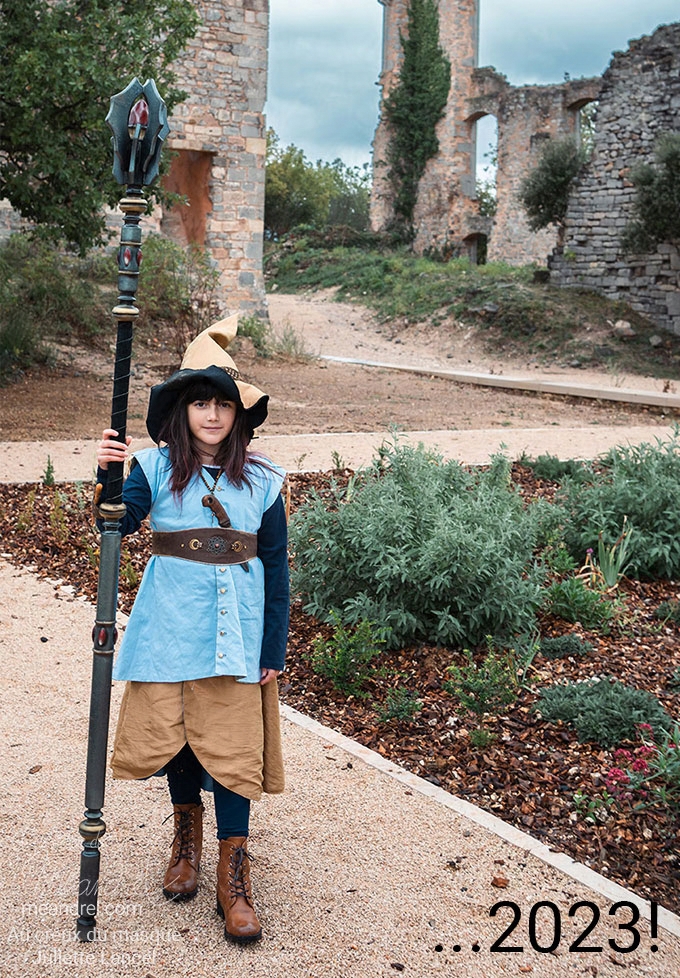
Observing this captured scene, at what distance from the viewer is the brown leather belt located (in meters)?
2.69

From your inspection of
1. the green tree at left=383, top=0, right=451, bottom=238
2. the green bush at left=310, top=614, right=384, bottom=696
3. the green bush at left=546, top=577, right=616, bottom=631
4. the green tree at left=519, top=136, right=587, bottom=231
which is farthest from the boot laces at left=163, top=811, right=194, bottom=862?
the green tree at left=383, top=0, right=451, bottom=238

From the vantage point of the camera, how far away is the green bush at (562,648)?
455cm

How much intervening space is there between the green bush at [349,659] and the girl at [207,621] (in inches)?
54.5

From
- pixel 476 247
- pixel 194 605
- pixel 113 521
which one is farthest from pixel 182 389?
pixel 476 247

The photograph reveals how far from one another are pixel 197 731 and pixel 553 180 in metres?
18.9

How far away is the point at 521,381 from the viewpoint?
14.2m

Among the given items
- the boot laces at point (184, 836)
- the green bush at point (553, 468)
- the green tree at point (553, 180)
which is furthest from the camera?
the green tree at point (553, 180)

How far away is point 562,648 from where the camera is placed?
4559 mm

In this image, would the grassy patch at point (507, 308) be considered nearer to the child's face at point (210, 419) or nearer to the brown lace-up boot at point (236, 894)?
the child's face at point (210, 419)

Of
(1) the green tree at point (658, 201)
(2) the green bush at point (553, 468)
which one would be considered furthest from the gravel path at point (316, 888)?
(1) the green tree at point (658, 201)

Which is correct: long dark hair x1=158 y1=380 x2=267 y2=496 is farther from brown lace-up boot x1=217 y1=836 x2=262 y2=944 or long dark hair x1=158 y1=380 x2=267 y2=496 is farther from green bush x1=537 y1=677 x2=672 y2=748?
green bush x1=537 y1=677 x2=672 y2=748

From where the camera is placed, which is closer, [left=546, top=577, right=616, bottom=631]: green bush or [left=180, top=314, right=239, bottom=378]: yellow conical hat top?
[left=180, top=314, right=239, bottom=378]: yellow conical hat top

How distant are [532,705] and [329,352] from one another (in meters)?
14.7

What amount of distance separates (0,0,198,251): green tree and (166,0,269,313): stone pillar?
242 inches
